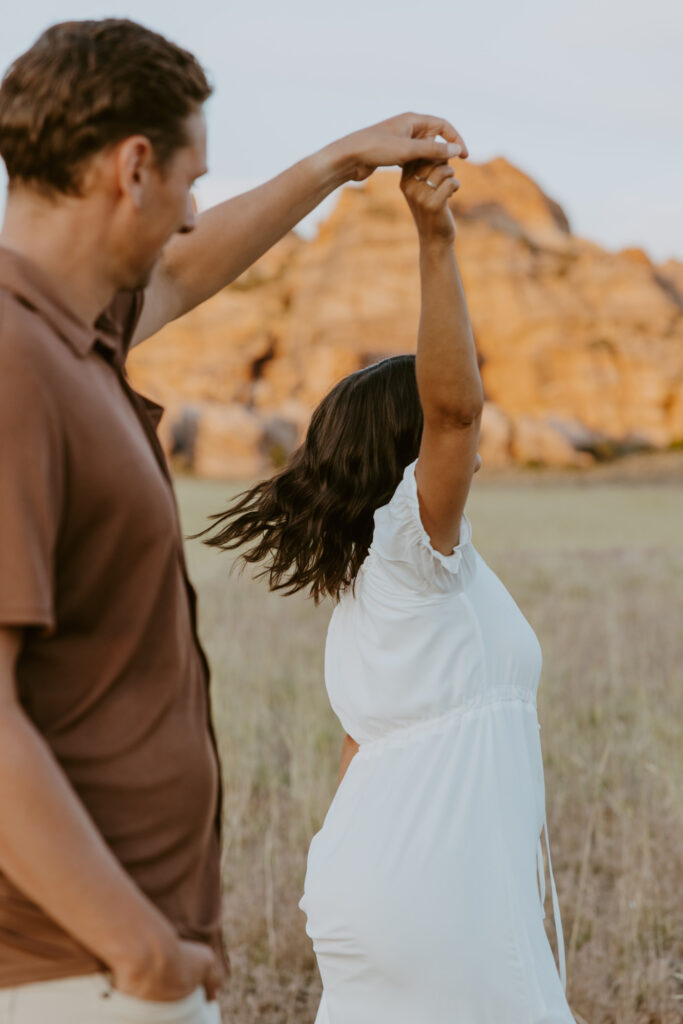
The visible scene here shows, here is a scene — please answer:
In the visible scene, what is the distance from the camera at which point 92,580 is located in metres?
1.12

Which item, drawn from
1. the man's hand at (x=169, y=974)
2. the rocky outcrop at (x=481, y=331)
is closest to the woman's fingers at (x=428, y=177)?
the man's hand at (x=169, y=974)

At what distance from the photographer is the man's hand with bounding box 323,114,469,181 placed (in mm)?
1658

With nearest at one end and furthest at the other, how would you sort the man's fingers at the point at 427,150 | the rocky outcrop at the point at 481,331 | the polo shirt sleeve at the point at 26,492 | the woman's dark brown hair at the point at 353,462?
the polo shirt sleeve at the point at 26,492 < the man's fingers at the point at 427,150 < the woman's dark brown hair at the point at 353,462 < the rocky outcrop at the point at 481,331

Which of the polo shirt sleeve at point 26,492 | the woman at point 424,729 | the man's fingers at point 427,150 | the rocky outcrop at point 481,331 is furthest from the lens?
the rocky outcrop at point 481,331

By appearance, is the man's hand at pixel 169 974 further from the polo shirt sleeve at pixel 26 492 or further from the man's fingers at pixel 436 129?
the man's fingers at pixel 436 129

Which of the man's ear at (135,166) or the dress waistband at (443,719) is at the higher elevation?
the man's ear at (135,166)

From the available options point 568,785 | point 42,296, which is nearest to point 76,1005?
point 42,296

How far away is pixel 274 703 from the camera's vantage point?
640cm

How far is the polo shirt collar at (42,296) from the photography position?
112 centimetres

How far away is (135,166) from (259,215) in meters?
0.73

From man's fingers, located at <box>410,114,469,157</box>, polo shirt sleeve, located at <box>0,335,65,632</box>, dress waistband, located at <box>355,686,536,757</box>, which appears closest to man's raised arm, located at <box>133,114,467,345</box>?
man's fingers, located at <box>410,114,469,157</box>

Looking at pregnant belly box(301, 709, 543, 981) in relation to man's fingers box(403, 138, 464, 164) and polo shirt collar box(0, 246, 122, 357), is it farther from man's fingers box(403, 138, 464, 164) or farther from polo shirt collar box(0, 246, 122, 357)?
polo shirt collar box(0, 246, 122, 357)

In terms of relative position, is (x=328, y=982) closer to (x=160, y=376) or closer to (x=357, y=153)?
(x=357, y=153)

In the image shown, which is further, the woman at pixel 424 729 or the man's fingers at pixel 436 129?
the woman at pixel 424 729
